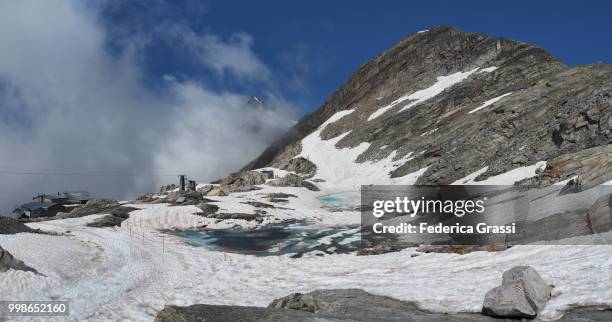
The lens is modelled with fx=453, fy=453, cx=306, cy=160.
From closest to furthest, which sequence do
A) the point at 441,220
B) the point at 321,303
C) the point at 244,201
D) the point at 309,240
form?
the point at 321,303
the point at 441,220
the point at 309,240
the point at 244,201

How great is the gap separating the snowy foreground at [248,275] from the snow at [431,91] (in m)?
65.6

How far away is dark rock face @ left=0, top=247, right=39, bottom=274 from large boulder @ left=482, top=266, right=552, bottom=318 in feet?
53.3

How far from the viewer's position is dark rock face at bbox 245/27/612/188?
37531 mm

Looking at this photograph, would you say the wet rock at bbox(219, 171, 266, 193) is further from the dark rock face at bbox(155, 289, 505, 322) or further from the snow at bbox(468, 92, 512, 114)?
the dark rock face at bbox(155, 289, 505, 322)

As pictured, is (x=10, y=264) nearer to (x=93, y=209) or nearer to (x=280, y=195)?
(x=93, y=209)

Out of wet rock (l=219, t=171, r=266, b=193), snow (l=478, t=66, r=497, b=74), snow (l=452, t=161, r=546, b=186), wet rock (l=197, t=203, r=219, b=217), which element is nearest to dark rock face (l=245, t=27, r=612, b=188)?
snow (l=478, t=66, r=497, b=74)

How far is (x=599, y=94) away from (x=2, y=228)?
44.9 metres

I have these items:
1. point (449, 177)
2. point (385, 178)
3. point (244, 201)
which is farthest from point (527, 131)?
point (244, 201)

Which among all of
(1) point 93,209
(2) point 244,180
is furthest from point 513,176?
(2) point 244,180

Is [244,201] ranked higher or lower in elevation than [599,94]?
lower

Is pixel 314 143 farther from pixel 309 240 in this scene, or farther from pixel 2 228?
pixel 2 228

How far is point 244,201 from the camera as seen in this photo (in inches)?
2138

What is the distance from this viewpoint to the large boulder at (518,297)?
404 inches

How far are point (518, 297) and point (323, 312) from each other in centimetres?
478
